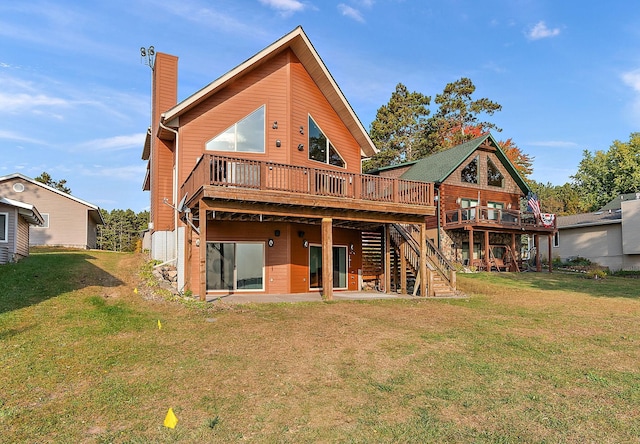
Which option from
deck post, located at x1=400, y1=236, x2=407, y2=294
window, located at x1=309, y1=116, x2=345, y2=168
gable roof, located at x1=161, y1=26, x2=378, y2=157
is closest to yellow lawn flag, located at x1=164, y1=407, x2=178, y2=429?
gable roof, located at x1=161, y1=26, x2=378, y2=157

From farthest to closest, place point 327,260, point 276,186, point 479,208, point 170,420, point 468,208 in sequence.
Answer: point 468,208 < point 479,208 < point 327,260 < point 276,186 < point 170,420

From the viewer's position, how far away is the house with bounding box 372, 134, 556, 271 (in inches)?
971

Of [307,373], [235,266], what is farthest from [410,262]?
[307,373]

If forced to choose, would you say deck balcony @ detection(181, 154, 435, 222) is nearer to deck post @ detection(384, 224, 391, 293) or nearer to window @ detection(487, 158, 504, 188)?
deck post @ detection(384, 224, 391, 293)

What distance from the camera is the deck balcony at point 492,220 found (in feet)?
77.8

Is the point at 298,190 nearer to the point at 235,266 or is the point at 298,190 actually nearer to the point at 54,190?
the point at 235,266

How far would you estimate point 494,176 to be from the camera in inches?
1078

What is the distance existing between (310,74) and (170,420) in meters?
13.9

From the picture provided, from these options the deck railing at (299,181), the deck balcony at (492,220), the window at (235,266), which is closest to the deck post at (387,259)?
the deck railing at (299,181)

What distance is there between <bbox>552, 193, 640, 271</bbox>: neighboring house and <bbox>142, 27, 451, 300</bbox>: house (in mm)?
19978

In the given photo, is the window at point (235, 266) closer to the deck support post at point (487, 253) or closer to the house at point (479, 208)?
the house at point (479, 208)

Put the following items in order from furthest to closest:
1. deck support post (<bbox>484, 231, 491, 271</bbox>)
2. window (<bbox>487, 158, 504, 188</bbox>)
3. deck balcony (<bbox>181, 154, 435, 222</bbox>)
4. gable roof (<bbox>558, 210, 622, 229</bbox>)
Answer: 1. gable roof (<bbox>558, 210, 622, 229</bbox>)
2. window (<bbox>487, 158, 504, 188</bbox>)
3. deck support post (<bbox>484, 231, 491, 271</bbox>)
4. deck balcony (<bbox>181, 154, 435, 222</bbox>)

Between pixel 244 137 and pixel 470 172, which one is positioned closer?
pixel 244 137

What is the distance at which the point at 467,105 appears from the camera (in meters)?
42.3
